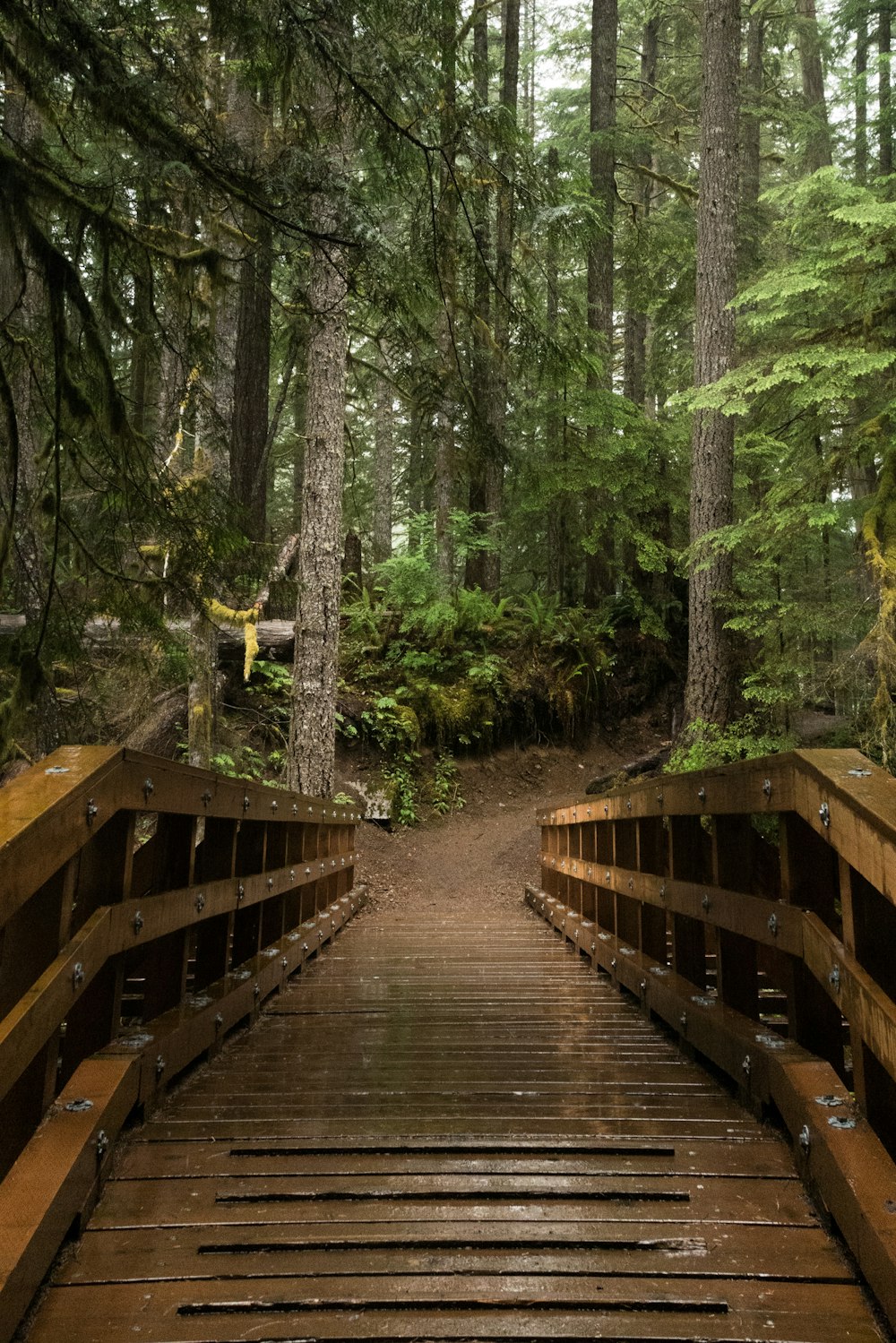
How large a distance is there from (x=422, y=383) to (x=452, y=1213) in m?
5.21

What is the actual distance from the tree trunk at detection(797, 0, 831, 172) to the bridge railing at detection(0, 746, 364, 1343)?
19.8 meters

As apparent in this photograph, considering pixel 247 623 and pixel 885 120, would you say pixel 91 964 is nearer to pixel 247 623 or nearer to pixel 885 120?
pixel 247 623

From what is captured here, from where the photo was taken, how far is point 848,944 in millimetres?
2359

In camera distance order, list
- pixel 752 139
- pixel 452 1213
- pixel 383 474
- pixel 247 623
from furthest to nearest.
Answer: pixel 383 474 < pixel 752 139 < pixel 247 623 < pixel 452 1213

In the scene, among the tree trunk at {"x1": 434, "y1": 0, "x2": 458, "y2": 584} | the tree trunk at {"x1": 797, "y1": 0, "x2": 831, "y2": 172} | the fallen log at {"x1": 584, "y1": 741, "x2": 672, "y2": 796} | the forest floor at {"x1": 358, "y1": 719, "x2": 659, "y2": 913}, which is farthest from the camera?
the tree trunk at {"x1": 797, "y1": 0, "x2": 831, "y2": 172}

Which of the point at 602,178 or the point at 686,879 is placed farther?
the point at 602,178

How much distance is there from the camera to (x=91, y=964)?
254 cm

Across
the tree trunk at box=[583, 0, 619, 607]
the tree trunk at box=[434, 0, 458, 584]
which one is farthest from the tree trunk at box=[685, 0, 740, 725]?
the tree trunk at box=[434, 0, 458, 584]

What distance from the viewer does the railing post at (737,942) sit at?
3410mm

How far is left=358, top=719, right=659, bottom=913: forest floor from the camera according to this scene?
41.1 ft

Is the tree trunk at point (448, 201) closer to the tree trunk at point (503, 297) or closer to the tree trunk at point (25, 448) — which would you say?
the tree trunk at point (503, 297)

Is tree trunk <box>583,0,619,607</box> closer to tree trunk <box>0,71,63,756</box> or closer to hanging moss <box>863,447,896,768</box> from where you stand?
hanging moss <box>863,447,896,768</box>

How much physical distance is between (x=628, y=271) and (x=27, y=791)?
1638 centimetres

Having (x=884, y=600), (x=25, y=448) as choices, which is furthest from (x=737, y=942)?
(x=25, y=448)
